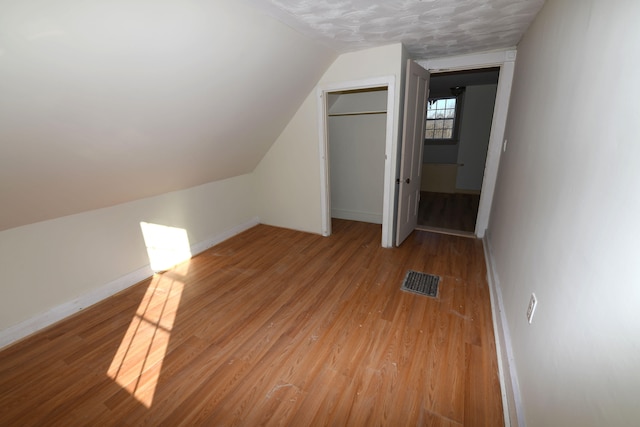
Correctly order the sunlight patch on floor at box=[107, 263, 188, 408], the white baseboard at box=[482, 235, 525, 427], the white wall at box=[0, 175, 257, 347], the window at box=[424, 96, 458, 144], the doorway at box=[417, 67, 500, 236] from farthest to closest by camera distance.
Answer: the window at box=[424, 96, 458, 144], the doorway at box=[417, 67, 500, 236], the white wall at box=[0, 175, 257, 347], the sunlight patch on floor at box=[107, 263, 188, 408], the white baseboard at box=[482, 235, 525, 427]

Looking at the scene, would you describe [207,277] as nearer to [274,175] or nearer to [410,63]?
[274,175]

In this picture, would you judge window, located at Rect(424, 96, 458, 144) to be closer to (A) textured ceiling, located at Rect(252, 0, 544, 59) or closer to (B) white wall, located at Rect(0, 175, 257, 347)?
(A) textured ceiling, located at Rect(252, 0, 544, 59)

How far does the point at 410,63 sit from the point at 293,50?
1206mm

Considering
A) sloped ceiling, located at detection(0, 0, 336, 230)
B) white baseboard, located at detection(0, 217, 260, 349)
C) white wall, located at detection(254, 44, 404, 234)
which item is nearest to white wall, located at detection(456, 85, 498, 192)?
white wall, located at detection(254, 44, 404, 234)

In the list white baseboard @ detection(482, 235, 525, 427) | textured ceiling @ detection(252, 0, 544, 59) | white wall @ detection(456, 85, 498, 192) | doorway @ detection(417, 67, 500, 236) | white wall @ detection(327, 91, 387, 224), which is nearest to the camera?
white baseboard @ detection(482, 235, 525, 427)

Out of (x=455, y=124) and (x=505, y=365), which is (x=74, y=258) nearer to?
(x=505, y=365)

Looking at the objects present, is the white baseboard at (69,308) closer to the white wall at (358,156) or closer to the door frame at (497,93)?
the white wall at (358,156)

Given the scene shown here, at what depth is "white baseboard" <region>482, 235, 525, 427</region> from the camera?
133cm

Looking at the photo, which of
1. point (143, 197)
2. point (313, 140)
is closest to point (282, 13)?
point (313, 140)

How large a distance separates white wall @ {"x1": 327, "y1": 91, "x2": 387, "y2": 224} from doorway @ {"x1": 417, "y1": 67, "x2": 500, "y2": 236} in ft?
3.34

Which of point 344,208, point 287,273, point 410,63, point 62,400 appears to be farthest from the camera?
point 344,208

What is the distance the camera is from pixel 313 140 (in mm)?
3439

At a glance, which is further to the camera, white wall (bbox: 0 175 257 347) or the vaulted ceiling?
white wall (bbox: 0 175 257 347)

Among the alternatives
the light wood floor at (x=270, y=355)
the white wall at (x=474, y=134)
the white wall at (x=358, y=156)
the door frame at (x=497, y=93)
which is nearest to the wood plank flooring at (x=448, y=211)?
the white wall at (x=474, y=134)
